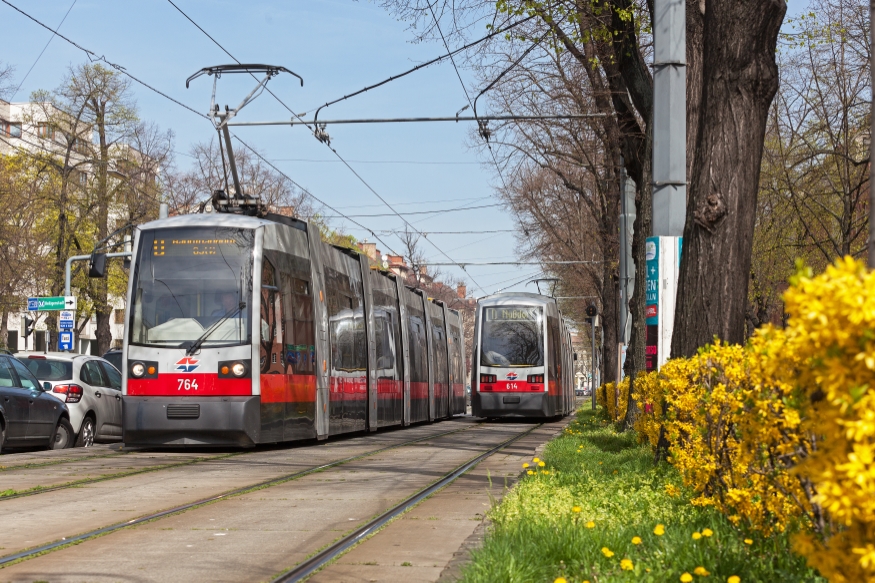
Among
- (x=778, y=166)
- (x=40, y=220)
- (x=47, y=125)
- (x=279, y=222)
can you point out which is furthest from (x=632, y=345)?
(x=40, y=220)

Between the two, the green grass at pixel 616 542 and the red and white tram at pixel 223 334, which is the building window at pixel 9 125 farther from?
the green grass at pixel 616 542

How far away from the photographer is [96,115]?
4603 centimetres

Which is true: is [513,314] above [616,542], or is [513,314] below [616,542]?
above

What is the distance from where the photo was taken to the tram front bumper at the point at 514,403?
1182 inches

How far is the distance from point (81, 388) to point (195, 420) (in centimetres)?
449

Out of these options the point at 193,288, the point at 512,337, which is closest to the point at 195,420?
the point at 193,288

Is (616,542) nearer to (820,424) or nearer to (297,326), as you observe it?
(820,424)

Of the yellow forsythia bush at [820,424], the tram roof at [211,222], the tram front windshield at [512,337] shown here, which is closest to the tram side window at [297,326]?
the tram roof at [211,222]

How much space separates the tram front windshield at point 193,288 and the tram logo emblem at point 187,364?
19cm

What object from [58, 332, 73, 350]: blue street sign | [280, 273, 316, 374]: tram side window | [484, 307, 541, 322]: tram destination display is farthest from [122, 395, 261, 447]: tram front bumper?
[58, 332, 73, 350]: blue street sign

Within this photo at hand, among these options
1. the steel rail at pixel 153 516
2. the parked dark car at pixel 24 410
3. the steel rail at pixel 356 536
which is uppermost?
the parked dark car at pixel 24 410

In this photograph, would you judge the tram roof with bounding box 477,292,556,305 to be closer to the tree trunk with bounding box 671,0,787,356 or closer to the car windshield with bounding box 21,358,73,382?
the car windshield with bounding box 21,358,73,382

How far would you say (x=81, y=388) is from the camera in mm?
18656

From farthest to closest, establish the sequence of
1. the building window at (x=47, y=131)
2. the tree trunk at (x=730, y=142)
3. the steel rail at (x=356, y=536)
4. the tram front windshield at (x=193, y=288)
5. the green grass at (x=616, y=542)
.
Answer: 1. the building window at (x=47, y=131)
2. the tram front windshield at (x=193, y=288)
3. the tree trunk at (x=730, y=142)
4. the steel rail at (x=356, y=536)
5. the green grass at (x=616, y=542)
